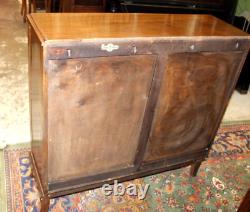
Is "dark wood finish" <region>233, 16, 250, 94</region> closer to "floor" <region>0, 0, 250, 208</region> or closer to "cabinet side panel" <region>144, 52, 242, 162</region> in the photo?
"floor" <region>0, 0, 250, 208</region>

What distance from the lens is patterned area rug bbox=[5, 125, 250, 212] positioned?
1.67 meters

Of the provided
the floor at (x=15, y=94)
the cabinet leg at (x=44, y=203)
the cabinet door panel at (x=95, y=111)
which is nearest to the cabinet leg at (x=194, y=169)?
the cabinet door panel at (x=95, y=111)

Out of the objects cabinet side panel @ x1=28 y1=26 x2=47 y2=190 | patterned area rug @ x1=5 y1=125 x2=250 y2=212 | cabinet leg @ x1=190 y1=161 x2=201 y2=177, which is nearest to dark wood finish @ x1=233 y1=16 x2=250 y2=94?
patterned area rug @ x1=5 y1=125 x2=250 y2=212

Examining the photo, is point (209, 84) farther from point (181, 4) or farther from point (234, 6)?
point (234, 6)

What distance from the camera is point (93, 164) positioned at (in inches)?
57.7

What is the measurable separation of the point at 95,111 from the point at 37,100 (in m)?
0.27

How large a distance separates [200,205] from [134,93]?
87cm

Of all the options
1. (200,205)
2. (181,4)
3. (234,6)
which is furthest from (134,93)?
(234,6)

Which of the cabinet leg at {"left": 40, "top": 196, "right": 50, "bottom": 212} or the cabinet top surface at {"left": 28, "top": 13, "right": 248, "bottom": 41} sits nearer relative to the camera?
the cabinet top surface at {"left": 28, "top": 13, "right": 248, "bottom": 41}

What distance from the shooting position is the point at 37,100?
135 cm

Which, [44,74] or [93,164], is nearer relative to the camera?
[44,74]

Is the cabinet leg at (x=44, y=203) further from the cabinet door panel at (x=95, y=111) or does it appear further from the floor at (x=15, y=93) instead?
the floor at (x=15, y=93)

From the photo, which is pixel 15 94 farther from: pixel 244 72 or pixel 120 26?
pixel 244 72

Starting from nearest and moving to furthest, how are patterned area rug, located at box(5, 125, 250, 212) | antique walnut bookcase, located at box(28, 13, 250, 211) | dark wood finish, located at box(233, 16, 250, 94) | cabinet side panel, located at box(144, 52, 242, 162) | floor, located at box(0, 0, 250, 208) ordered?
antique walnut bookcase, located at box(28, 13, 250, 211) < cabinet side panel, located at box(144, 52, 242, 162) < patterned area rug, located at box(5, 125, 250, 212) < floor, located at box(0, 0, 250, 208) < dark wood finish, located at box(233, 16, 250, 94)
